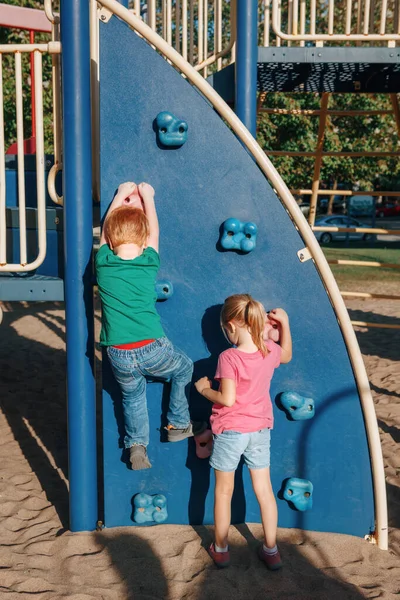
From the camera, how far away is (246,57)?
133 inches

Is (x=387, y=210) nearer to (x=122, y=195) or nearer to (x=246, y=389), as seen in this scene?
(x=122, y=195)

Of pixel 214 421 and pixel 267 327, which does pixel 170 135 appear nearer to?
pixel 267 327

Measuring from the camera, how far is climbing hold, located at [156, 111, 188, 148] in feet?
9.76

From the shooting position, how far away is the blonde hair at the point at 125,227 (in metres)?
2.82

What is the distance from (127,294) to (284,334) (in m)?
0.74

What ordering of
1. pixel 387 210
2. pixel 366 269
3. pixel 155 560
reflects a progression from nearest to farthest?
pixel 155 560
pixel 366 269
pixel 387 210

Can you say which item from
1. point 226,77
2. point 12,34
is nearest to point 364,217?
point 12,34

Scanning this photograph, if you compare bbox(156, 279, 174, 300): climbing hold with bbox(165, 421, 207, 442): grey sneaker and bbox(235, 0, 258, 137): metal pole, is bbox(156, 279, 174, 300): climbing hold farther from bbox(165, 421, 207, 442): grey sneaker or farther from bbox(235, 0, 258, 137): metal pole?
bbox(235, 0, 258, 137): metal pole

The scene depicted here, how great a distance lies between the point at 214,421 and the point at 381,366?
4.51 meters

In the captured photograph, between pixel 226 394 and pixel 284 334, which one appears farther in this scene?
pixel 284 334

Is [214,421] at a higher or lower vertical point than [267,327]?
lower

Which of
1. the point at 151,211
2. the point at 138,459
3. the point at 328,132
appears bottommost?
the point at 138,459

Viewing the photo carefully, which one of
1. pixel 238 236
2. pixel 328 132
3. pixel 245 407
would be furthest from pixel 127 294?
pixel 328 132

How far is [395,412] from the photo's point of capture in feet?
17.8
